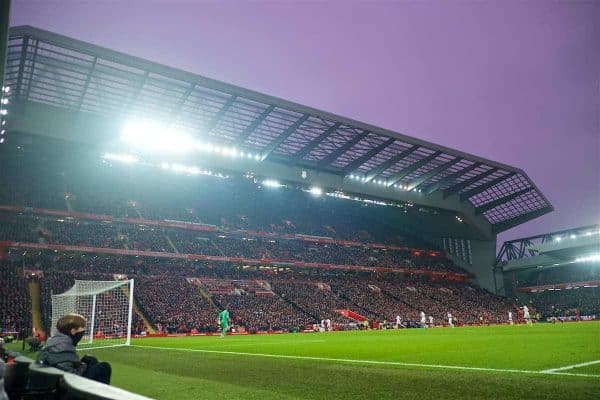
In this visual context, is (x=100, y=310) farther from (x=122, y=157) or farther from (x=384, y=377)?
(x=384, y=377)

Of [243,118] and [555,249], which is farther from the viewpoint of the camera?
[555,249]

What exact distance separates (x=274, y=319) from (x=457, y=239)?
38.8 m

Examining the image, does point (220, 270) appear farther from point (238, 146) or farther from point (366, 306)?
point (366, 306)

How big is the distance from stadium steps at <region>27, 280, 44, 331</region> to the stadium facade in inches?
454

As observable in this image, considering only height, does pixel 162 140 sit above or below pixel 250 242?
above

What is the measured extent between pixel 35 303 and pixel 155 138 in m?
15.4

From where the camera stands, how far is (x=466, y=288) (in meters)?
58.1

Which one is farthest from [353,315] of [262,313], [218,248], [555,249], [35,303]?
[555,249]

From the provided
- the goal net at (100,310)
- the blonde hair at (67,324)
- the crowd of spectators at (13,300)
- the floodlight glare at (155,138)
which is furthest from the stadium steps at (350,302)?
the blonde hair at (67,324)

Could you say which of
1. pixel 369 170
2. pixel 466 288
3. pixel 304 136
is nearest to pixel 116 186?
pixel 304 136

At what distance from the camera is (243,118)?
37188 mm

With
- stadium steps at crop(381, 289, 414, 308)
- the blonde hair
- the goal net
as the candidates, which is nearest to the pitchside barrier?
the blonde hair

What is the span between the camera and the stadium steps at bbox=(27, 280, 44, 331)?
26.5m

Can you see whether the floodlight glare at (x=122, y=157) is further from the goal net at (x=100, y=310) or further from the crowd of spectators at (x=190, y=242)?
the goal net at (x=100, y=310)
